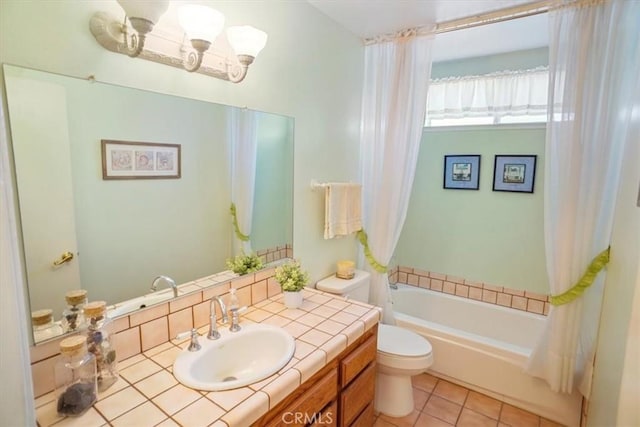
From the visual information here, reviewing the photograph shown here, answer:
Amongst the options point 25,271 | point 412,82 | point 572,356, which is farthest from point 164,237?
point 572,356

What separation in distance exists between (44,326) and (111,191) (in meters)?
0.48

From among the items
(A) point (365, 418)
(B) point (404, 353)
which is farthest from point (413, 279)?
(A) point (365, 418)

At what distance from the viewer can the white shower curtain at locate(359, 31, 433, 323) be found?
2.26 m

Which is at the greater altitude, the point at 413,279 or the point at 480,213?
the point at 480,213

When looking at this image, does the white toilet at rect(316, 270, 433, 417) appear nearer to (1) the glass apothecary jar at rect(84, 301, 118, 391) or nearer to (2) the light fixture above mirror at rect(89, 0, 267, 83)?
(1) the glass apothecary jar at rect(84, 301, 118, 391)

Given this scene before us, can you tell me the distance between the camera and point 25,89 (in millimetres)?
947

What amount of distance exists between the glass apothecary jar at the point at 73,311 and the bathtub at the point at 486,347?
211 centimetres

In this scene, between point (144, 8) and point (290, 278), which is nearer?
point (144, 8)

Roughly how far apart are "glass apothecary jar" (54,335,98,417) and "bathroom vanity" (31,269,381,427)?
3cm

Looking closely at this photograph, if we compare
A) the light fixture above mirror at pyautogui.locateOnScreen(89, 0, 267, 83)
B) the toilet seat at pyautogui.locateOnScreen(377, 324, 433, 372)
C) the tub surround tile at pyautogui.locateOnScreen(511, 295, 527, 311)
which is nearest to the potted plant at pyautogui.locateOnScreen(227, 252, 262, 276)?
the light fixture above mirror at pyautogui.locateOnScreen(89, 0, 267, 83)

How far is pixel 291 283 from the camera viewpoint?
1.71 m

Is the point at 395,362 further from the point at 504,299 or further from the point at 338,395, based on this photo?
the point at 504,299

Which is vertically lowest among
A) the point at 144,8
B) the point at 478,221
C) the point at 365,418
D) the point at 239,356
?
the point at 365,418

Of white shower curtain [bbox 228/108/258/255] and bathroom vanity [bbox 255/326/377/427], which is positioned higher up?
white shower curtain [bbox 228/108/258/255]
